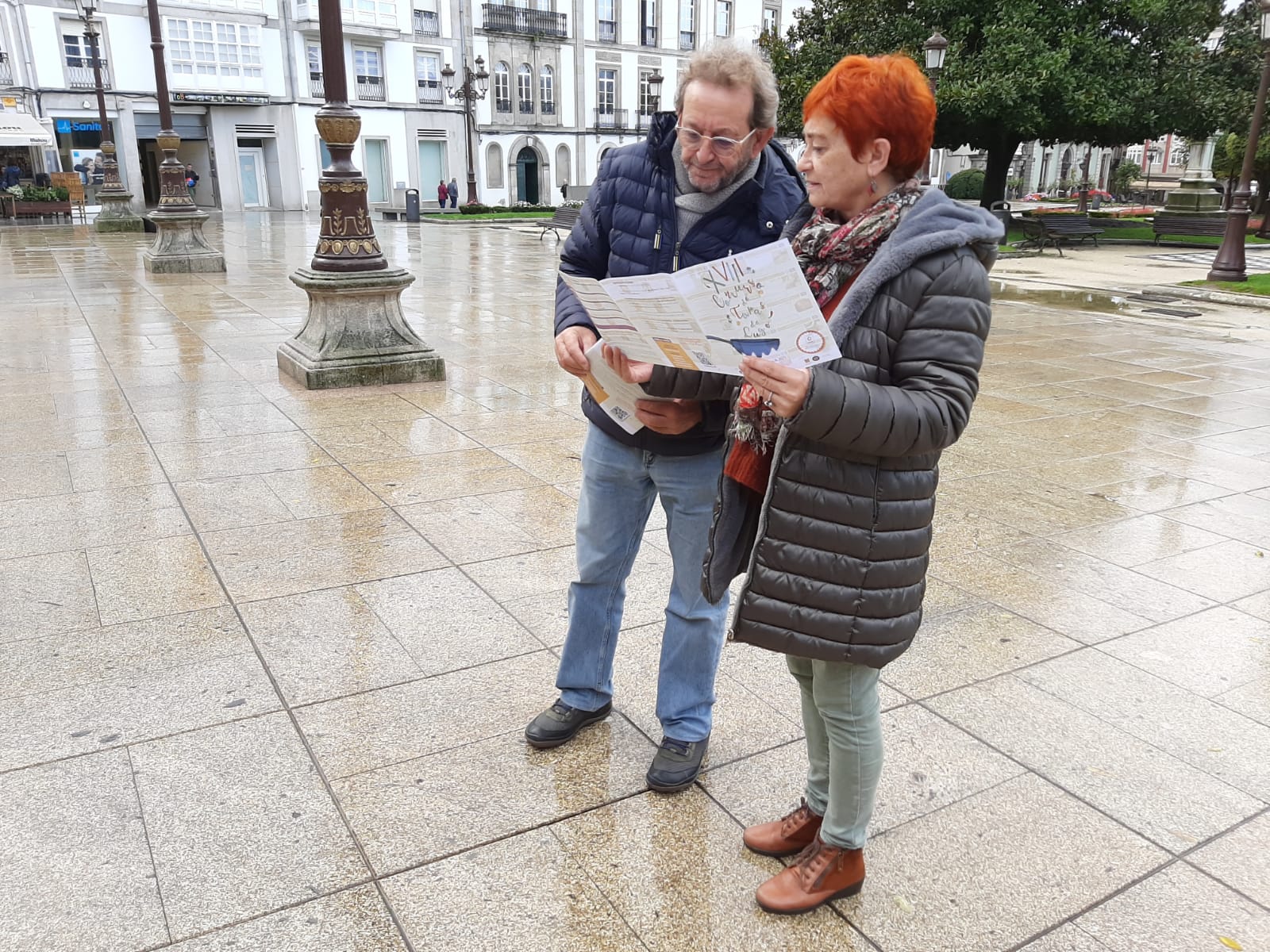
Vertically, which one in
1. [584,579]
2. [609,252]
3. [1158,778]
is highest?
[609,252]

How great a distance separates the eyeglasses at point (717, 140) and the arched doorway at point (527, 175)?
154 feet

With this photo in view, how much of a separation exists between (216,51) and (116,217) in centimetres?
1825

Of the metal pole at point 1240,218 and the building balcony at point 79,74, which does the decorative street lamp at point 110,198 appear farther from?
the metal pole at point 1240,218

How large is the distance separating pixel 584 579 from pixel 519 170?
47482 millimetres

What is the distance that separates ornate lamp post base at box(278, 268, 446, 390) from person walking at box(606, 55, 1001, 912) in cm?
586

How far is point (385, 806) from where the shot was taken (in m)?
2.80

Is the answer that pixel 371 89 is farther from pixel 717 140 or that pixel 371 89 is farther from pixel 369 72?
pixel 717 140

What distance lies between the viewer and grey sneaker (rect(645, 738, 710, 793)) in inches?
114

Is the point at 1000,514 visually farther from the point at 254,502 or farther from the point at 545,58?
the point at 545,58

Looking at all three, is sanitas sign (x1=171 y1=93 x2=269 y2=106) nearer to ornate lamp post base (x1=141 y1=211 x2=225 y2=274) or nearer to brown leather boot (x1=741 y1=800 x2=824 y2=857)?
ornate lamp post base (x1=141 y1=211 x2=225 y2=274)

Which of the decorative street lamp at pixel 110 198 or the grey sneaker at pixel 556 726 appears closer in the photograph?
the grey sneaker at pixel 556 726

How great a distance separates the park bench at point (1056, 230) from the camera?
21672 mm

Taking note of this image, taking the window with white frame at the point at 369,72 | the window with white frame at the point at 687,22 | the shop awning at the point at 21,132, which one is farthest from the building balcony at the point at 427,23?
the shop awning at the point at 21,132

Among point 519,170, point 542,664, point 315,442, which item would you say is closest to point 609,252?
point 542,664
